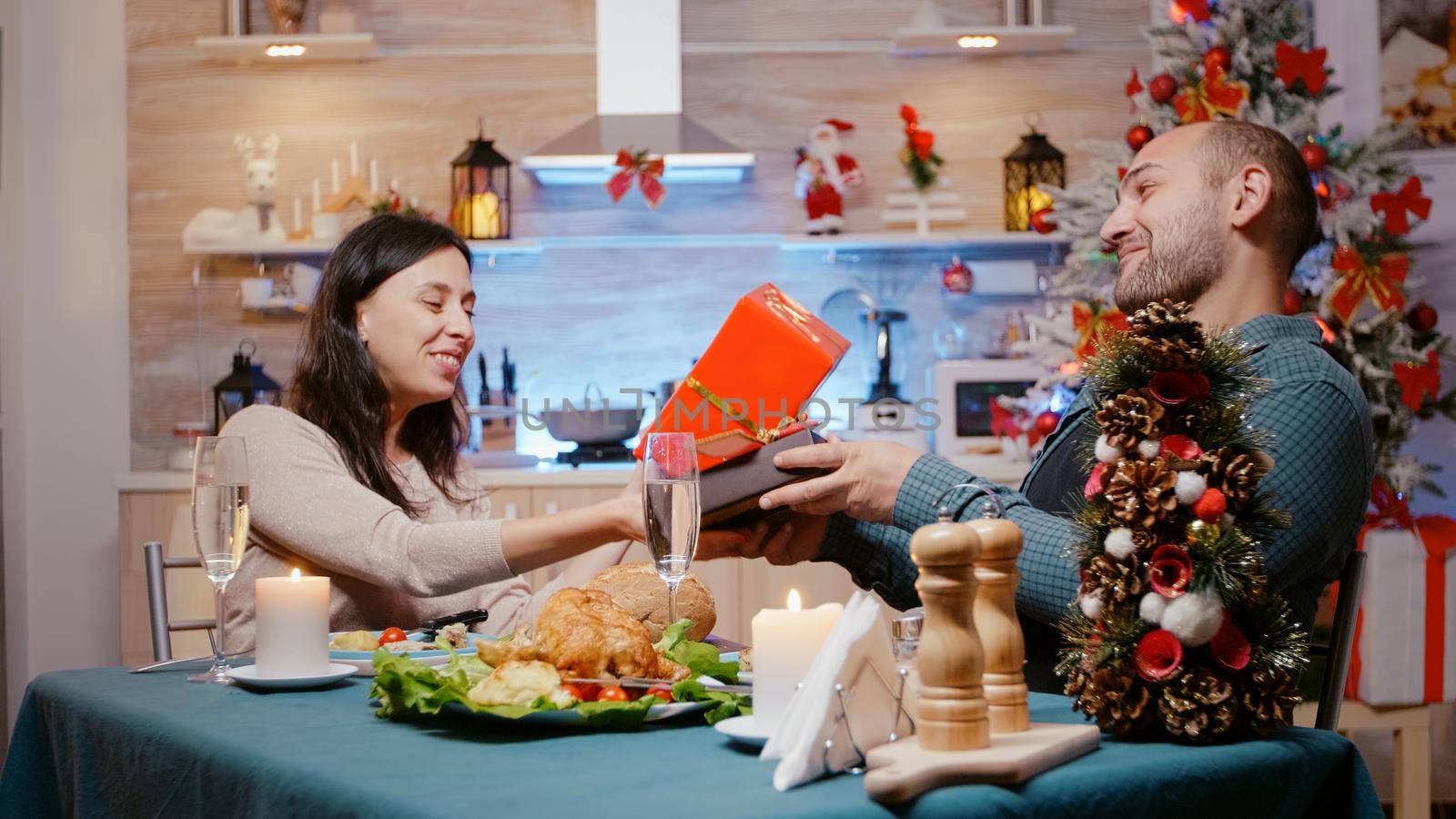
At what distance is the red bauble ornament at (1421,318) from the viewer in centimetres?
330

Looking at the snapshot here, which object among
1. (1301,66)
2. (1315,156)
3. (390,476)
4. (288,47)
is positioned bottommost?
(390,476)

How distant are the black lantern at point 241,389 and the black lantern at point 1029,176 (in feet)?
8.10

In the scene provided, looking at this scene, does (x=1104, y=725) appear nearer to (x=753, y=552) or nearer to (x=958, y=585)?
(x=958, y=585)

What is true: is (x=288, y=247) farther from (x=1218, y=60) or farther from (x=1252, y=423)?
(x=1252, y=423)

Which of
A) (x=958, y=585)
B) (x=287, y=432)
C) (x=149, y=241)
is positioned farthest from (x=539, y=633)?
(x=149, y=241)

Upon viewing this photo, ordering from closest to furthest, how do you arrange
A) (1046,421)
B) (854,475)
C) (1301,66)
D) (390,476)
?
1. (854,475)
2. (390,476)
3. (1301,66)
4. (1046,421)

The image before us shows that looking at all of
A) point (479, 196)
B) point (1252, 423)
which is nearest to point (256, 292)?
point (479, 196)

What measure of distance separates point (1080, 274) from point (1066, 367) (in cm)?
28

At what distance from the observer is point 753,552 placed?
179 centimetres

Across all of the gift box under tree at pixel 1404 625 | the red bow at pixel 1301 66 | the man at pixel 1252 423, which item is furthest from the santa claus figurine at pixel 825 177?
the man at pixel 1252 423

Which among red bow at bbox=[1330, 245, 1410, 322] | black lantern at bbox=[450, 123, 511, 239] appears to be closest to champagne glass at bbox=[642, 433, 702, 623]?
red bow at bbox=[1330, 245, 1410, 322]

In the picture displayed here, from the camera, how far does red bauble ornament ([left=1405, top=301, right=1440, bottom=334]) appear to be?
10.8 ft

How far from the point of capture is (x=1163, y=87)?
354 cm

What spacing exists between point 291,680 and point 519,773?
0.46 metres
